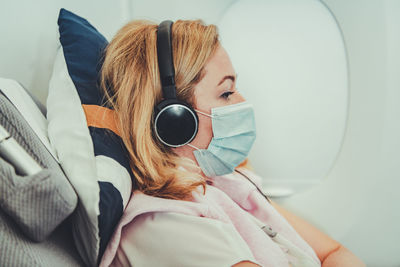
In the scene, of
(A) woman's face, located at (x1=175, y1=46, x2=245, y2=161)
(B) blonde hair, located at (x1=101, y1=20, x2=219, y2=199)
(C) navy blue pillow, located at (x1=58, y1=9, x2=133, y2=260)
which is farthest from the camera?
(A) woman's face, located at (x1=175, y1=46, x2=245, y2=161)

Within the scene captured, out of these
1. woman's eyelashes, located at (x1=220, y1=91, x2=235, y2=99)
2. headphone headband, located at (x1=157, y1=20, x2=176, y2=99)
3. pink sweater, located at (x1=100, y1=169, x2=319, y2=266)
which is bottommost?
pink sweater, located at (x1=100, y1=169, x2=319, y2=266)

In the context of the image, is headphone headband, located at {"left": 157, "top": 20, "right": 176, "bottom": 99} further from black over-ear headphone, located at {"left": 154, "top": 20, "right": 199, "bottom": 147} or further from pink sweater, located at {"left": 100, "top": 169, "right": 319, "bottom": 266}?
pink sweater, located at {"left": 100, "top": 169, "right": 319, "bottom": 266}

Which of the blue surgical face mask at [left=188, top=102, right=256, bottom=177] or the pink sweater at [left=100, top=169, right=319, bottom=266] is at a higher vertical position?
the blue surgical face mask at [left=188, top=102, right=256, bottom=177]

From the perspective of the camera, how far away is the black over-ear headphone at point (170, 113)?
33.5 inches

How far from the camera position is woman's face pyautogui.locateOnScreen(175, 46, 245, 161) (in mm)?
945

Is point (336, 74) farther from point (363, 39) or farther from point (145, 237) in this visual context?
point (145, 237)

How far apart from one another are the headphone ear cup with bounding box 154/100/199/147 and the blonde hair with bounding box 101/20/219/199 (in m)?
0.04

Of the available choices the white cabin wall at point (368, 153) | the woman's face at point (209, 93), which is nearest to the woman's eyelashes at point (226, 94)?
the woman's face at point (209, 93)

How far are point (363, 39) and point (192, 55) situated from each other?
0.86m

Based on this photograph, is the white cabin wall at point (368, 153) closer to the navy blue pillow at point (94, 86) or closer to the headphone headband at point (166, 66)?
the headphone headband at point (166, 66)

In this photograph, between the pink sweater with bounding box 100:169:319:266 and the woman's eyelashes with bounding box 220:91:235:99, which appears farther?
the woman's eyelashes with bounding box 220:91:235:99

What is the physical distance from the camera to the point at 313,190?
1.49 metres

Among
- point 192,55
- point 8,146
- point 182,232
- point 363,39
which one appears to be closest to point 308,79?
point 363,39

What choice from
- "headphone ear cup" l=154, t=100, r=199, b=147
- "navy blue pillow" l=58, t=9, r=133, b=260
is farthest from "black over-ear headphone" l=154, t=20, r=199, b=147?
"navy blue pillow" l=58, t=9, r=133, b=260
